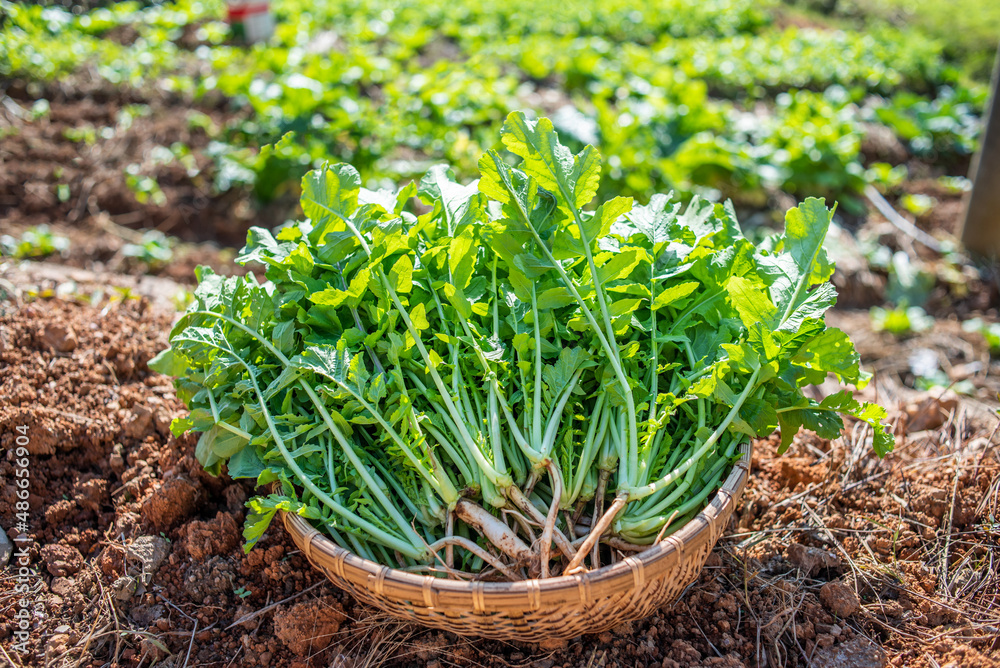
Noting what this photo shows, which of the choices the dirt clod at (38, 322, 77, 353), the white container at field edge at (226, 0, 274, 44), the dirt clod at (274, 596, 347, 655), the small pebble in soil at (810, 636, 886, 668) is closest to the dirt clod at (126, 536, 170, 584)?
the dirt clod at (274, 596, 347, 655)

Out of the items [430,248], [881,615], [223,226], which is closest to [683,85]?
[223,226]

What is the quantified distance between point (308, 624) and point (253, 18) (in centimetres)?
553

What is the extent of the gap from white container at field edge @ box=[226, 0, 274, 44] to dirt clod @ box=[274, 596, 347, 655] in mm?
5463

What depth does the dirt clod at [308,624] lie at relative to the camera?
5.47 feet

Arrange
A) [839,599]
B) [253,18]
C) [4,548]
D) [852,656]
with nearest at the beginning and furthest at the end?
1. [852,656]
2. [839,599]
3. [4,548]
4. [253,18]

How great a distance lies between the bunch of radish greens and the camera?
5.20 feet

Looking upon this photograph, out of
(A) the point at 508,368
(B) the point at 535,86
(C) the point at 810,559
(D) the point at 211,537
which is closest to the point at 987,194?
(C) the point at 810,559

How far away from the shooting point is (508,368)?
1733 millimetres

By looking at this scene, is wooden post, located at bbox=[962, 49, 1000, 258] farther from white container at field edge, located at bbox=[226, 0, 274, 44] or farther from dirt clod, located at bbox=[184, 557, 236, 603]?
white container at field edge, located at bbox=[226, 0, 274, 44]

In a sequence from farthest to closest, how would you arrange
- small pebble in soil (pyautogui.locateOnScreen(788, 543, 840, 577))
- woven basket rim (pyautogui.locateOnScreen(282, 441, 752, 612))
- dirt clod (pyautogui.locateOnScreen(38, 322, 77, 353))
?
1. dirt clod (pyautogui.locateOnScreen(38, 322, 77, 353))
2. small pebble in soil (pyautogui.locateOnScreen(788, 543, 840, 577))
3. woven basket rim (pyautogui.locateOnScreen(282, 441, 752, 612))

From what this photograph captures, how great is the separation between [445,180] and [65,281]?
1.77 metres

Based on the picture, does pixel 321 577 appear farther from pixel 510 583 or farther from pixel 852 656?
pixel 852 656

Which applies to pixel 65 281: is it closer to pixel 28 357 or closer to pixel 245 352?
pixel 28 357

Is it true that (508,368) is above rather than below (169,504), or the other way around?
above
